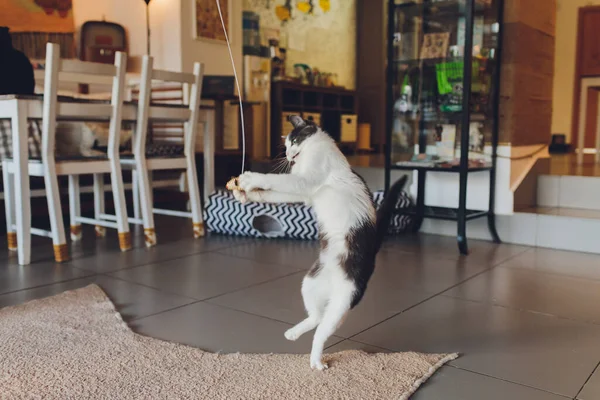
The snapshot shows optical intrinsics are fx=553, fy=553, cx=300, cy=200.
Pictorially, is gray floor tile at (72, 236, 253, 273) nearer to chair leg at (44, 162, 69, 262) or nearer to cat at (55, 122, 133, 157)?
Result: chair leg at (44, 162, 69, 262)

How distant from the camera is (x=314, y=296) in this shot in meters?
1.32

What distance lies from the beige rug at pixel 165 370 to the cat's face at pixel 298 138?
520 mm

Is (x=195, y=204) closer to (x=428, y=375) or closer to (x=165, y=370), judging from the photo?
(x=165, y=370)

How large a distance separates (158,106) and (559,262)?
2.17 m

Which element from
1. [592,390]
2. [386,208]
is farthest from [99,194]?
[592,390]

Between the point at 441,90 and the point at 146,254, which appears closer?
the point at 146,254

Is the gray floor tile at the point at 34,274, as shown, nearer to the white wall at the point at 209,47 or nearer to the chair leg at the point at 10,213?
the chair leg at the point at 10,213

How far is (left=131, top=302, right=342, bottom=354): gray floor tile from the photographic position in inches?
59.7

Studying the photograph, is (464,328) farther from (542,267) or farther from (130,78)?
(130,78)

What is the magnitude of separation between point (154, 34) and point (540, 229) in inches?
155

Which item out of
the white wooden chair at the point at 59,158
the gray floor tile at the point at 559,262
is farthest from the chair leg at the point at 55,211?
the gray floor tile at the point at 559,262

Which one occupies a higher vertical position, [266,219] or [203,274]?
[266,219]

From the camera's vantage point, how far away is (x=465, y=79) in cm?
276

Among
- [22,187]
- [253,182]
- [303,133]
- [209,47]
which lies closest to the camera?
[253,182]
